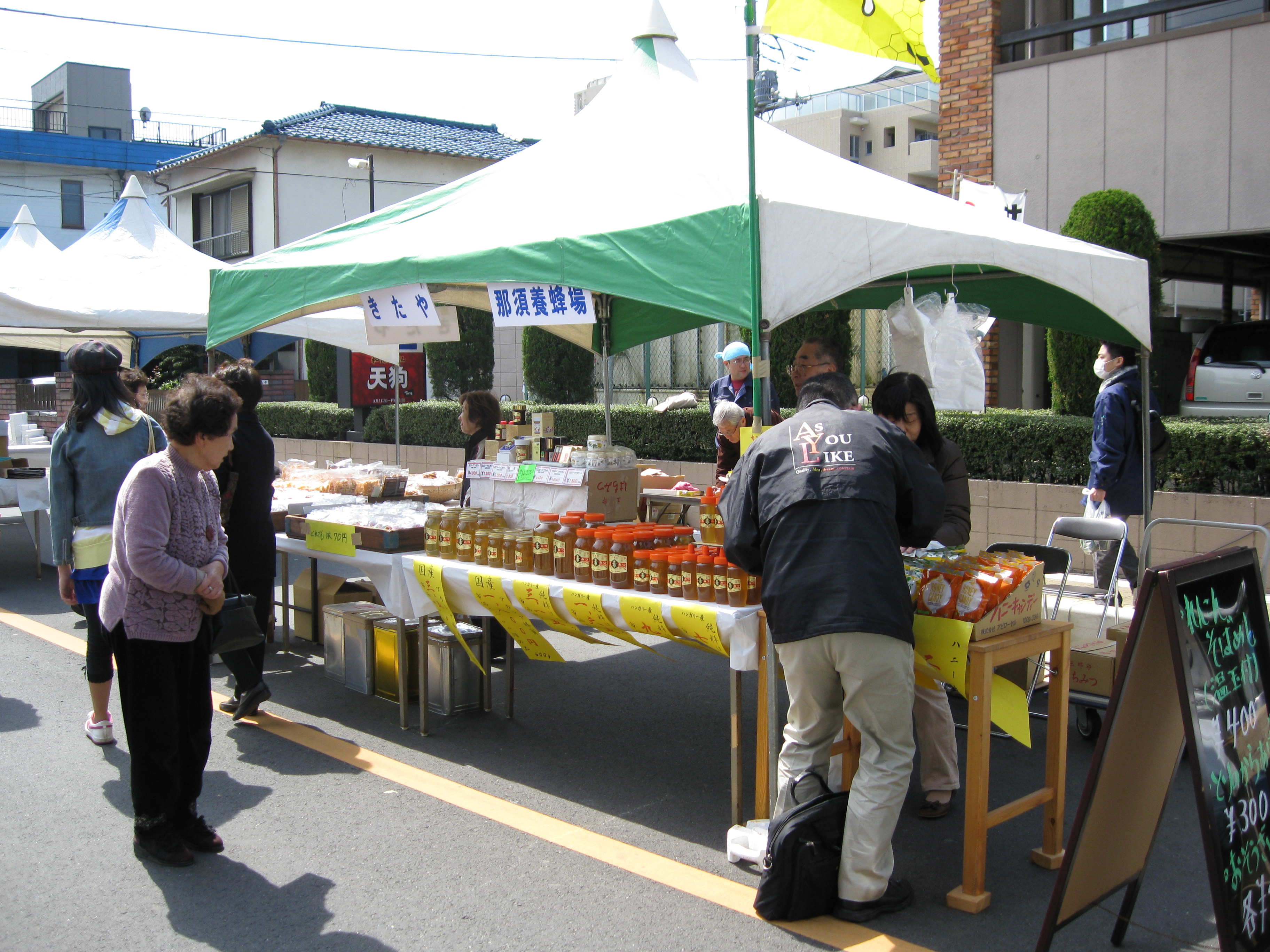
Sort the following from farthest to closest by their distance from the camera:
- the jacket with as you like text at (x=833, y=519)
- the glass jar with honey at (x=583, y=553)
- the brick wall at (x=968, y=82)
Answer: the brick wall at (x=968, y=82) → the glass jar with honey at (x=583, y=553) → the jacket with as you like text at (x=833, y=519)

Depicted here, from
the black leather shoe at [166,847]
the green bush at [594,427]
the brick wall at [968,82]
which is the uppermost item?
the brick wall at [968,82]

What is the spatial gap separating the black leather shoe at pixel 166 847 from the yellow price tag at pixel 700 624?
2064 millimetres

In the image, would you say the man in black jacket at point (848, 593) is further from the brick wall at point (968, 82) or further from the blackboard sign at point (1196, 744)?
the brick wall at point (968, 82)

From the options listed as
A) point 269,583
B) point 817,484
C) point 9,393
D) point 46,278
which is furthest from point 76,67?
point 817,484

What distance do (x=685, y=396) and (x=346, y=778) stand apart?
362 inches

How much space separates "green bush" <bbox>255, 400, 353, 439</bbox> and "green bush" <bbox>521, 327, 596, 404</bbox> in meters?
3.68

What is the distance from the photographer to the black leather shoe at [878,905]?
136 inches

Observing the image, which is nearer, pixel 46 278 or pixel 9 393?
pixel 46 278

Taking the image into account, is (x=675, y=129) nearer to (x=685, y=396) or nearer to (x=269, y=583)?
(x=269, y=583)

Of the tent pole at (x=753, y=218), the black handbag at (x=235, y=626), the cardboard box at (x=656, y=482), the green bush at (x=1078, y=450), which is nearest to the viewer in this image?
the tent pole at (x=753, y=218)

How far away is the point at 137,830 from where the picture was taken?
3.91 meters

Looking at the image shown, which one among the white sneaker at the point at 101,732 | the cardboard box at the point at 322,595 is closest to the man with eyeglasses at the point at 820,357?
the cardboard box at the point at 322,595

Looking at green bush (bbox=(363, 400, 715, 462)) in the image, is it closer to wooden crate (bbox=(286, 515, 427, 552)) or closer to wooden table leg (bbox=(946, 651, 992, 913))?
wooden crate (bbox=(286, 515, 427, 552))

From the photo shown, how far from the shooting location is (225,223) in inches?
1144
